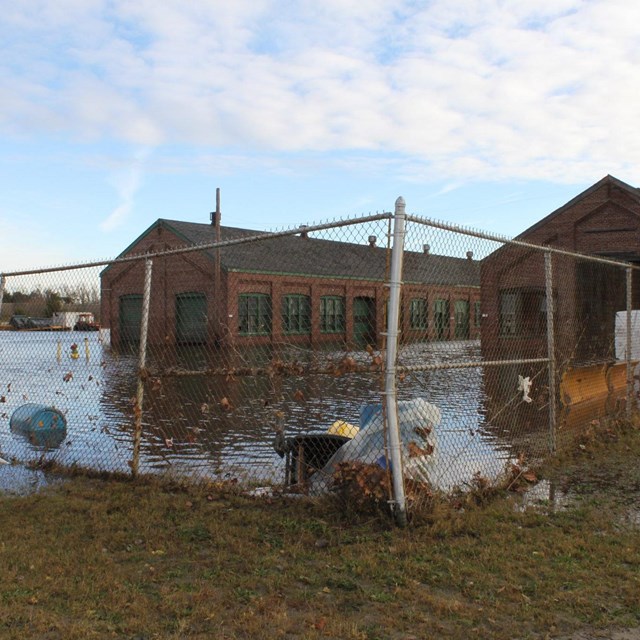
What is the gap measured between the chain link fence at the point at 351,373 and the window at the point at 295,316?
0.03 meters

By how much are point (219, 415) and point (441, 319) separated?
710 centimetres

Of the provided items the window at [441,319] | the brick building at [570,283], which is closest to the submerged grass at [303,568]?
the window at [441,319]

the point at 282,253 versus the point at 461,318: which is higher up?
the point at 282,253

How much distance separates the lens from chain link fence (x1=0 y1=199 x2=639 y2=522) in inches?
Answer: 222

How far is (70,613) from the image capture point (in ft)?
12.6

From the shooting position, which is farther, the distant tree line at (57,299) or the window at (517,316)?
the window at (517,316)

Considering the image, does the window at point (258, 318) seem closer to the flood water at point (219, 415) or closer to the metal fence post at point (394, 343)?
the flood water at point (219, 415)

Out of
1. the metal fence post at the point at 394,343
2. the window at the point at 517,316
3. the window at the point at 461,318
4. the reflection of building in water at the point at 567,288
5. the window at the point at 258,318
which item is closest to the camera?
the metal fence post at the point at 394,343

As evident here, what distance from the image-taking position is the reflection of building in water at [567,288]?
10.2 metres

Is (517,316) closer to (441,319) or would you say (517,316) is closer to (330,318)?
(330,318)

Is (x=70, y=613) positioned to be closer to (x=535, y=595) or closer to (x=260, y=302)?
(x=535, y=595)

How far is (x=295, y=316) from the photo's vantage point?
6969 mm

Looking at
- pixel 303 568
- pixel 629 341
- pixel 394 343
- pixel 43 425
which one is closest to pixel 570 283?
pixel 629 341

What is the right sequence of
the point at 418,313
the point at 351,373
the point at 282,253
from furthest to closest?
the point at 282,253
the point at 351,373
the point at 418,313
